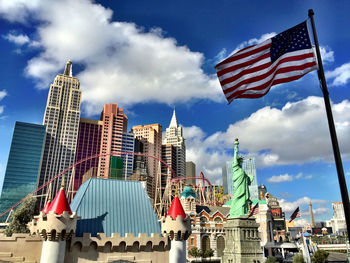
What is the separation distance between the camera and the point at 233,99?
476 inches

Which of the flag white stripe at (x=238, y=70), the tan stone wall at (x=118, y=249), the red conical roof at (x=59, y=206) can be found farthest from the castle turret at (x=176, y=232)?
the flag white stripe at (x=238, y=70)

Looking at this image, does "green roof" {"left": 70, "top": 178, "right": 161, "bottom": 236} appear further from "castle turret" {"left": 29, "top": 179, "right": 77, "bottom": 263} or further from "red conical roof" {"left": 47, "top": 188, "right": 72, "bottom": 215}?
"red conical roof" {"left": 47, "top": 188, "right": 72, "bottom": 215}

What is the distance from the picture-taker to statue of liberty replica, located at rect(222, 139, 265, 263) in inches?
1585

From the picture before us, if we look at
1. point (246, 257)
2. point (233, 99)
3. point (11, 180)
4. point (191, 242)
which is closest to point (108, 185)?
point (233, 99)

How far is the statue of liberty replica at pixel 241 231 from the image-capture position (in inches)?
1585

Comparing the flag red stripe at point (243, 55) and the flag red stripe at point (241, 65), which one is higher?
the flag red stripe at point (243, 55)

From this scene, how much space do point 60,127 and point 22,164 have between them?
24.7 meters

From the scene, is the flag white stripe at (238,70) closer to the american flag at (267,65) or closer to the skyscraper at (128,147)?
the american flag at (267,65)

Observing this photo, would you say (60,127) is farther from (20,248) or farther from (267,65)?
(267,65)

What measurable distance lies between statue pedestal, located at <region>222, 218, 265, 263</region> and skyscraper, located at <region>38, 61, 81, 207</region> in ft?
335

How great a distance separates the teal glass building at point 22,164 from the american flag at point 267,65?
4993 inches

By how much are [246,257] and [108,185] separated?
29462 millimetres

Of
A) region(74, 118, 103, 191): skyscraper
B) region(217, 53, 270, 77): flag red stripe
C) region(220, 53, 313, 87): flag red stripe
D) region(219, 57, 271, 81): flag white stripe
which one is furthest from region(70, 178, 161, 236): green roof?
region(74, 118, 103, 191): skyscraper

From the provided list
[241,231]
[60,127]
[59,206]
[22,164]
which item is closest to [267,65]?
[59,206]
